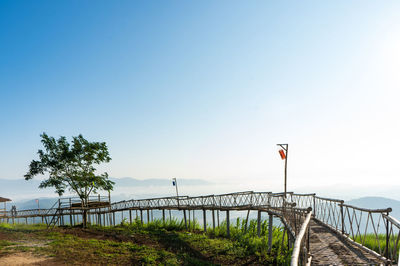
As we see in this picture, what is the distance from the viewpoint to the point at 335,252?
10.6 meters

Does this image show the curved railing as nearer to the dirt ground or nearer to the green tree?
the dirt ground

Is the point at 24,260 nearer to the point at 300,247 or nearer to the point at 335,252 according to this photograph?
the point at 300,247

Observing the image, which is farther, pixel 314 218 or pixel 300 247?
pixel 314 218

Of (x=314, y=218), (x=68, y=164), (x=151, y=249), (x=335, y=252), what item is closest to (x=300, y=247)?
(x=335, y=252)

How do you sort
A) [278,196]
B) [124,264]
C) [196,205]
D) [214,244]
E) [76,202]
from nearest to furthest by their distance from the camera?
[124,264] < [214,244] < [278,196] < [196,205] < [76,202]

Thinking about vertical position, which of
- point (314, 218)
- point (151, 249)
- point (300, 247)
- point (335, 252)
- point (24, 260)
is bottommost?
point (151, 249)

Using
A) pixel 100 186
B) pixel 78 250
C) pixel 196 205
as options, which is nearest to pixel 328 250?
pixel 78 250

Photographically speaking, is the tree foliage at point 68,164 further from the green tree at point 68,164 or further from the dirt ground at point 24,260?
the dirt ground at point 24,260

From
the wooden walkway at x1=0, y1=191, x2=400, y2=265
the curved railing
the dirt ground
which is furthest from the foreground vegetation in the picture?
the curved railing

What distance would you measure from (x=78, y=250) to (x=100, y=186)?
2354 cm

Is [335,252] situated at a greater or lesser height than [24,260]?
greater

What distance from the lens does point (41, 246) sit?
50.1ft

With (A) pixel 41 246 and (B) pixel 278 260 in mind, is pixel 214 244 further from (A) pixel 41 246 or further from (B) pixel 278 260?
(A) pixel 41 246

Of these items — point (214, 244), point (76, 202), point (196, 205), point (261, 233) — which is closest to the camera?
point (214, 244)
